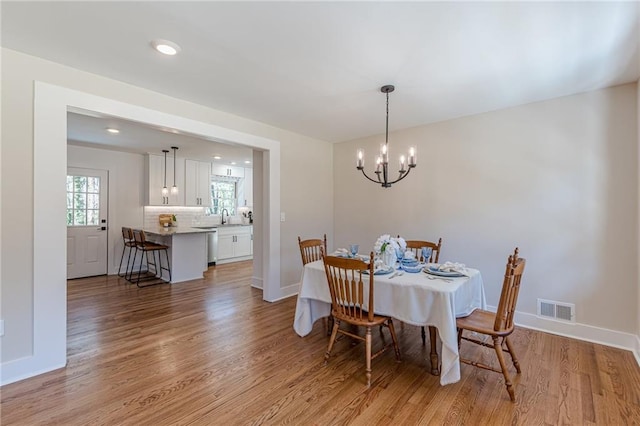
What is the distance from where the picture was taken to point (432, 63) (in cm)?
241

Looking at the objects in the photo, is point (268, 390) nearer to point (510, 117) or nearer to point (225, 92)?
point (225, 92)

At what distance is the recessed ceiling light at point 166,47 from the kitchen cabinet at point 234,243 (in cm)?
500

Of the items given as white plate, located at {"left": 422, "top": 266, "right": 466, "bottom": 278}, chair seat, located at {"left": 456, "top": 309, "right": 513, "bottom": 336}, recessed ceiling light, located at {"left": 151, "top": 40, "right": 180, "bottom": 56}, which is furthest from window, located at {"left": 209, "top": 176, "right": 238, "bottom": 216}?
chair seat, located at {"left": 456, "top": 309, "right": 513, "bottom": 336}

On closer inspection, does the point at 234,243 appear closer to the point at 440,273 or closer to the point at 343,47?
the point at 440,273

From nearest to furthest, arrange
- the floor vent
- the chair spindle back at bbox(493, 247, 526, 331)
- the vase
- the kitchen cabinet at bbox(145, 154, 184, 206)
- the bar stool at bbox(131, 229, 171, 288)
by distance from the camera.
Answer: the chair spindle back at bbox(493, 247, 526, 331) → the vase → the floor vent → the bar stool at bbox(131, 229, 171, 288) → the kitchen cabinet at bbox(145, 154, 184, 206)

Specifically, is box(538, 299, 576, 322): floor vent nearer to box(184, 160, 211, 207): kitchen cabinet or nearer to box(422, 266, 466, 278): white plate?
box(422, 266, 466, 278): white plate

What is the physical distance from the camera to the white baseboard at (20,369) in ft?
7.11

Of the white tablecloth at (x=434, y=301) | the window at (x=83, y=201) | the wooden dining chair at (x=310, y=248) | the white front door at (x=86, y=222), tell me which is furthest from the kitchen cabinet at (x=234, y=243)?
the white tablecloth at (x=434, y=301)

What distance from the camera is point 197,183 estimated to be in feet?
22.5

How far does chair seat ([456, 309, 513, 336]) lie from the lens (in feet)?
6.70

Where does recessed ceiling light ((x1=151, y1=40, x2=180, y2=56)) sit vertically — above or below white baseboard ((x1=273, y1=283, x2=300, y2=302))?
above

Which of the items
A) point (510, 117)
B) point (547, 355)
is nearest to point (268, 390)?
point (547, 355)

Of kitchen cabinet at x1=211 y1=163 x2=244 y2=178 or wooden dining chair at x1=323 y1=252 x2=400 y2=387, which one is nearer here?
wooden dining chair at x1=323 y1=252 x2=400 y2=387

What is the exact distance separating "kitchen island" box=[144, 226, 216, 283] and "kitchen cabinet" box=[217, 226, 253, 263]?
4.20 ft
